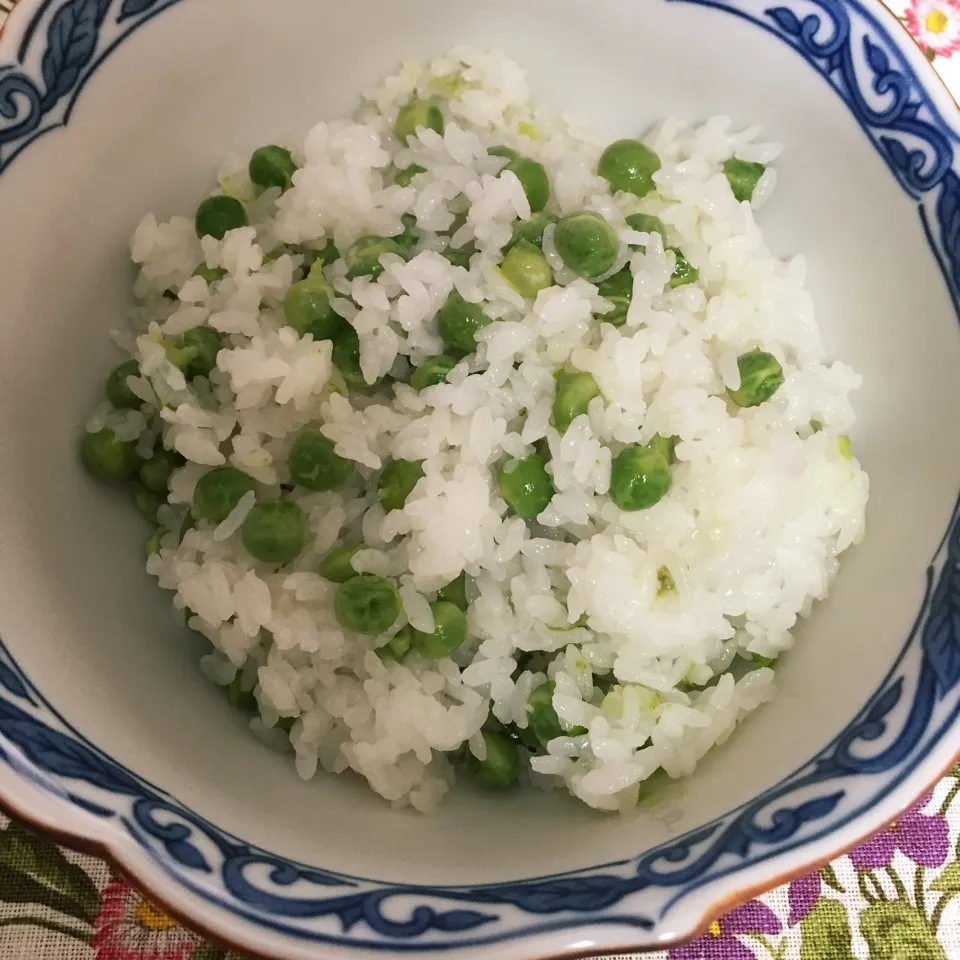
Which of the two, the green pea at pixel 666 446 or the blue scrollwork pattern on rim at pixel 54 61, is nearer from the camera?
the blue scrollwork pattern on rim at pixel 54 61

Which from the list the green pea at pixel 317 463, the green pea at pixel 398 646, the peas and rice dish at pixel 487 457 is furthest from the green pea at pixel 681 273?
the green pea at pixel 398 646

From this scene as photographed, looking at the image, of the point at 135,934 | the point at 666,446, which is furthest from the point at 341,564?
the point at 135,934

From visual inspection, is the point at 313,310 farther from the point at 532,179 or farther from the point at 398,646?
the point at 398,646

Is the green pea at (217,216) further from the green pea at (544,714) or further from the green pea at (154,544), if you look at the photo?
the green pea at (544,714)

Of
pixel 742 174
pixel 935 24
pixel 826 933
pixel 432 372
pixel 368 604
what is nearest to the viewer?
pixel 368 604

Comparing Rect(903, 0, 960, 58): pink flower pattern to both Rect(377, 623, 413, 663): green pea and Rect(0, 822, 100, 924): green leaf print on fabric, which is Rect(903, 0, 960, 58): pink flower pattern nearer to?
Rect(377, 623, 413, 663): green pea
